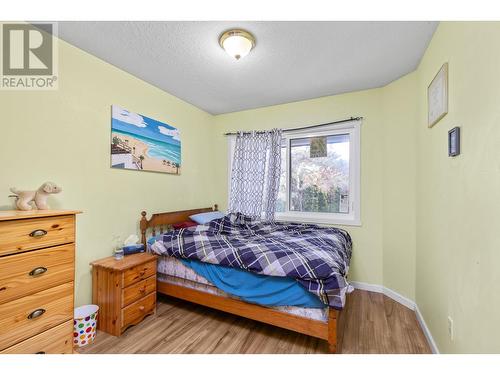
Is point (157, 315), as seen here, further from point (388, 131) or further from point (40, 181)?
point (388, 131)

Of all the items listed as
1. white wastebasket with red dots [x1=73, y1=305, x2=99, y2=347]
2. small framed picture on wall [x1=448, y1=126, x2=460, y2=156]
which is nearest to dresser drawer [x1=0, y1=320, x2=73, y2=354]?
white wastebasket with red dots [x1=73, y1=305, x2=99, y2=347]

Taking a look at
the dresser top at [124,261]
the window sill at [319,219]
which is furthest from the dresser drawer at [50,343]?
the window sill at [319,219]

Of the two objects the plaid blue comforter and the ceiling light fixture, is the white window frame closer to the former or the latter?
the plaid blue comforter

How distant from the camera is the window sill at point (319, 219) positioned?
9.64ft

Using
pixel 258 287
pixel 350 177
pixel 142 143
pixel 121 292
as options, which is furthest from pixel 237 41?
pixel 121 292

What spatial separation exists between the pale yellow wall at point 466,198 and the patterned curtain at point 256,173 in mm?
1844

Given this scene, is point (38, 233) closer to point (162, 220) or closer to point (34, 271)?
point (34, 271)

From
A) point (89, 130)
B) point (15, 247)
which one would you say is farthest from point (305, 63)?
point (15, 247)

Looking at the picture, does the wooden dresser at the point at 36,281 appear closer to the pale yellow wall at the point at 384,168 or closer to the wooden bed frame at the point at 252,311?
the pale yellow wall at the point at 384,168

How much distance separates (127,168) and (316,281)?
Answer: 2188mm

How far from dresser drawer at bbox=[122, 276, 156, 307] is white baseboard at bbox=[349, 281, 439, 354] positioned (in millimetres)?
2411

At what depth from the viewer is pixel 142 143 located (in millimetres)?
2590

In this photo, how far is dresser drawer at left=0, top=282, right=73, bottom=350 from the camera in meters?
1.22

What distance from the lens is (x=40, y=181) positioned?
1787mm
